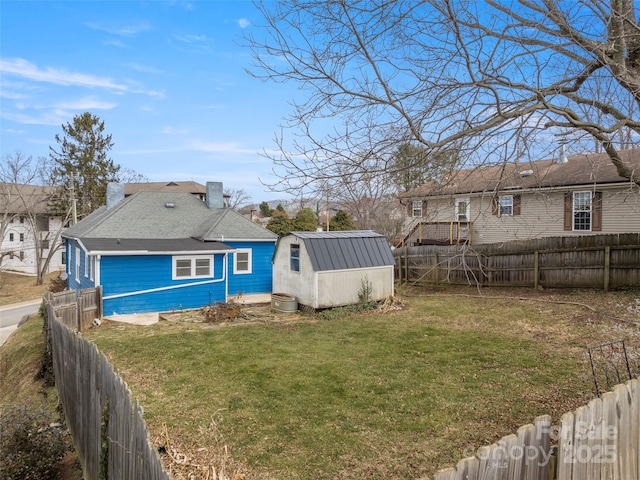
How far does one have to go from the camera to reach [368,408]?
5375 mm

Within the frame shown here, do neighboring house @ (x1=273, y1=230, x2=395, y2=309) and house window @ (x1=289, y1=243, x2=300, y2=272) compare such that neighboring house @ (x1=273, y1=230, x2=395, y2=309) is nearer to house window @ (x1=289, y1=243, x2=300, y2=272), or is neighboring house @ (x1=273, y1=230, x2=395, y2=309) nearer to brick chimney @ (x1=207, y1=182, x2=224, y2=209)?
house window @ (x1=289, y1=243, x2=300, y2=272)

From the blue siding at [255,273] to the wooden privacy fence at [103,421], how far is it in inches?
401

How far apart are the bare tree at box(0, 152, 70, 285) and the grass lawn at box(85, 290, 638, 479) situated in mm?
25827

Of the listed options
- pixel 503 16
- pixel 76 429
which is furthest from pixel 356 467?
pixel 503 16

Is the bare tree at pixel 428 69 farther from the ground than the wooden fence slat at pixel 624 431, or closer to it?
farther from the ground

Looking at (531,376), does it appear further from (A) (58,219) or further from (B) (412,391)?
(A) (58,219)

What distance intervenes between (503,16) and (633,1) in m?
1.46

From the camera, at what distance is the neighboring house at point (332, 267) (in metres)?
12.0

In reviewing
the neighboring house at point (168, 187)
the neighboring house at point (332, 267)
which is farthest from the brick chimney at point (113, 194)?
the neighboring house at point (168, 187)

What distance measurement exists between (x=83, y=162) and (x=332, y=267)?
2945 cm

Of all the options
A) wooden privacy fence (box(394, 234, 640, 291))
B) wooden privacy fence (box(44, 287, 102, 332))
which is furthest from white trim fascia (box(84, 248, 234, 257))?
wooden privacy fence (box(394, 234, 640, 291))

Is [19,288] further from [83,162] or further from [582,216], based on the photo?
[582,216]

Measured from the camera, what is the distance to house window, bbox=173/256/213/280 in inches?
541

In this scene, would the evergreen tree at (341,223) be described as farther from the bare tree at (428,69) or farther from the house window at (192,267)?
the bare tree at (428,69)
